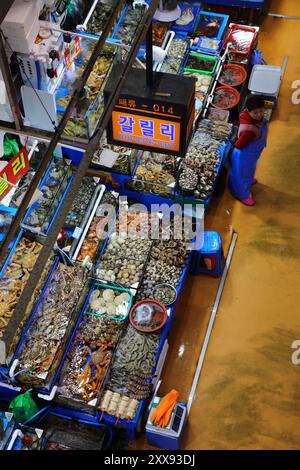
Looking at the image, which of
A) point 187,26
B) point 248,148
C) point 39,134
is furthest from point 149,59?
point 187,26

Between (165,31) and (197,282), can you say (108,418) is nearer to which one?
(197,282)

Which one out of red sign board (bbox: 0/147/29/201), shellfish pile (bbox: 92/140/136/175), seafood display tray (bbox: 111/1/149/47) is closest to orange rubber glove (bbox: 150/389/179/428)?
red sign board (bbox: 0/147/29/201)

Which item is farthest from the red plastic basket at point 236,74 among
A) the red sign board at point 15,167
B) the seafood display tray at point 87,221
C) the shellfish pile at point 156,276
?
the red sign board at point 15,167

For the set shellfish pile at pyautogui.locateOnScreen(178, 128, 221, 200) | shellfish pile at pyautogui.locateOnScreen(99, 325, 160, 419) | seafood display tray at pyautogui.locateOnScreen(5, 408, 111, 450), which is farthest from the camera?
shellfish pile at pyautogui.locateOnScreen(178, 128, 221, 200)

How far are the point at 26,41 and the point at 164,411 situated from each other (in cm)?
400

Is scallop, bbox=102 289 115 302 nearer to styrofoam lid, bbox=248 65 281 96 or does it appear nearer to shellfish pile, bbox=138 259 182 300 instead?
shellfish pile, bbox=138 259 182 300

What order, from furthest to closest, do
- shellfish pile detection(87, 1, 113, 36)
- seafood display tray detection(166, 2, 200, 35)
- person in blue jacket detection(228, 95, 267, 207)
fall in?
seafood display tray detection(166, 2, 200, 35), shellfish pile detection(87, 1, 113, 36), person in blue jacket detection(228, 95, 267, 207)

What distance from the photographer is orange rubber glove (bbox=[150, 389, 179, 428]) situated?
6410 millimetres

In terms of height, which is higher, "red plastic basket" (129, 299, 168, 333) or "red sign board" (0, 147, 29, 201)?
"red sign board" (0, 147, 29, 201)

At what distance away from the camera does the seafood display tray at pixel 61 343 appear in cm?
645

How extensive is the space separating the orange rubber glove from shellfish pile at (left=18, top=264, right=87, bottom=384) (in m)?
1.21

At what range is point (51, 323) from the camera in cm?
676

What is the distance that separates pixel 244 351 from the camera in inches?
290

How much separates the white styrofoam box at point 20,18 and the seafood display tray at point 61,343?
2.56m
